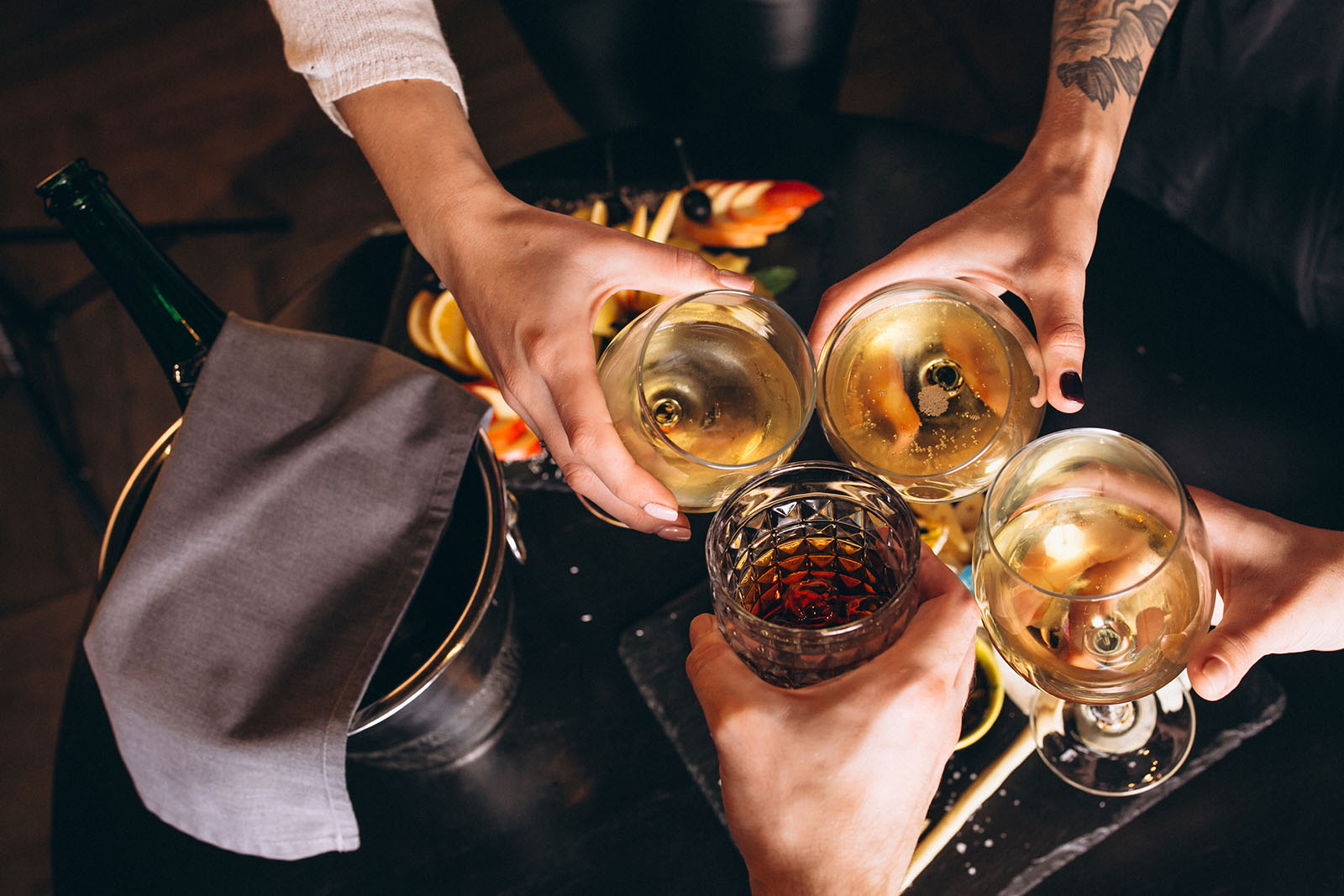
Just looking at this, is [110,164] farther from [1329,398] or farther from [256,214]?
[1329,398]

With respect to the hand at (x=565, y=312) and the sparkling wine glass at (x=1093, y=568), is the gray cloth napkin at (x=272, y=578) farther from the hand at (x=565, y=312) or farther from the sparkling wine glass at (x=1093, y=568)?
the sparkling wine glass at (x=1093, y=568)

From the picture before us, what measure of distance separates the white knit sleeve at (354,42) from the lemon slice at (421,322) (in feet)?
0.81

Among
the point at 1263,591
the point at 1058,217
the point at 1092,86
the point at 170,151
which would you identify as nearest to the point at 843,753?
the point at 1263,591

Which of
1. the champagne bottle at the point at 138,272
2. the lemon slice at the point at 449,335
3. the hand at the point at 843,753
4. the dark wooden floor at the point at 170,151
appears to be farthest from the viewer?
the dark wooden floor at the point at 170,151

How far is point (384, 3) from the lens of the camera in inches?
31.9

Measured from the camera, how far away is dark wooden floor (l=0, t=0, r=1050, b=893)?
1.83 m

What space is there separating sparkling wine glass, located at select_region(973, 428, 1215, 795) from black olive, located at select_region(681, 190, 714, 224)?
1.78ft

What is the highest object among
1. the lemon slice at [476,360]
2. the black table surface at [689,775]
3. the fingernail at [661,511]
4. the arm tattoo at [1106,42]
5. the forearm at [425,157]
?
the forearm at [425,157]

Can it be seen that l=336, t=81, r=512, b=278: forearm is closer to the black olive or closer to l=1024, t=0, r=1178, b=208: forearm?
the black olive

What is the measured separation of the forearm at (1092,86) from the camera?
80 cm

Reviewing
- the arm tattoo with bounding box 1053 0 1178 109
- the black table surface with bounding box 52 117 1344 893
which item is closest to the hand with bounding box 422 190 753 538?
the black table surface with bounding box 52 117 1344 893

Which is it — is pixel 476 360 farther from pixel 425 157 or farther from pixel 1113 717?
pixel 1113 717

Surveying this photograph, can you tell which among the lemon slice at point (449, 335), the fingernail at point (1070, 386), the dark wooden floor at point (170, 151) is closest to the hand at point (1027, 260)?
the fingernail at point (1070, 386)

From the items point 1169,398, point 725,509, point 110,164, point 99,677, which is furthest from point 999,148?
point 110,164
